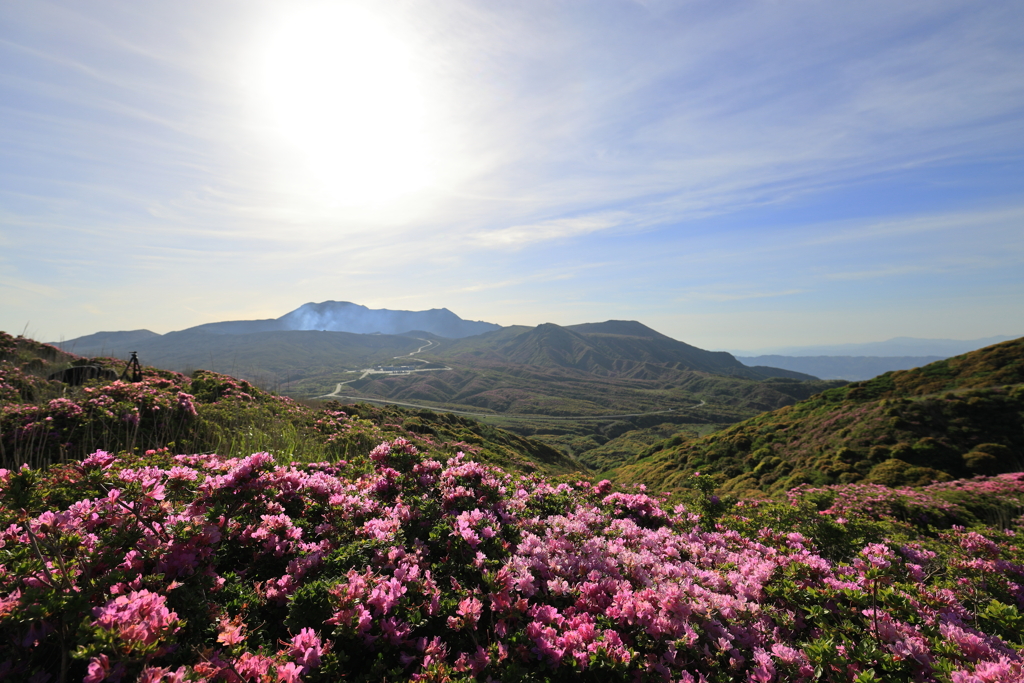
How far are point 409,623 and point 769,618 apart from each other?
3.17 m

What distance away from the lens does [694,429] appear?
11538 cm

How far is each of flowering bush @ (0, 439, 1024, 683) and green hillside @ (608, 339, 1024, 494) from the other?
656 inches

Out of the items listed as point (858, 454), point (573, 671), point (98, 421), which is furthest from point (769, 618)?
point (858, 454)

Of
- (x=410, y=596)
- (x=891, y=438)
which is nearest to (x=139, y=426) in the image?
(x=410, y=596)

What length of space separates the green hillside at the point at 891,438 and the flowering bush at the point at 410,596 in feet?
54.7

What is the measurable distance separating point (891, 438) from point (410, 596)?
28.4 metres

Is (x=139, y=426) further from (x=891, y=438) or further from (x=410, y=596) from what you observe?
(x=891, y=438)

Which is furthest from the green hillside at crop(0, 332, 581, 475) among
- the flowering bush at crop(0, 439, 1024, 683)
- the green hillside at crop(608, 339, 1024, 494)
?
the green hillside at crop(608, 339, 1024, 494)

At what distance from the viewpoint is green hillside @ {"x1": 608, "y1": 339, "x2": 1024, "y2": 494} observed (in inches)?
730

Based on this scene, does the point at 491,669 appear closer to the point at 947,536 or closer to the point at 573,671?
the point at 573,671

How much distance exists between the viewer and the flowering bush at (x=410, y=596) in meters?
2.27

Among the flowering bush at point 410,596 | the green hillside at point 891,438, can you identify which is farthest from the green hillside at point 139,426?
the green hillside at point 891,438

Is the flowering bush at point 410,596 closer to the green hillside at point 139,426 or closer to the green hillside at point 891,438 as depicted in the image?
the green hillside at point 139,426

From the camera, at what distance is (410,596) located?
10.1ft
